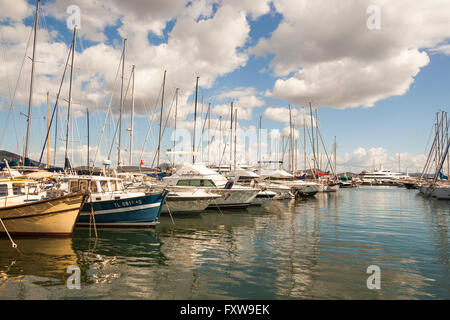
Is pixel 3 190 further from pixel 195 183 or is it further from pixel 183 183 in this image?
pixel 195 183

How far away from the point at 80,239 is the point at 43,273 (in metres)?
5.45

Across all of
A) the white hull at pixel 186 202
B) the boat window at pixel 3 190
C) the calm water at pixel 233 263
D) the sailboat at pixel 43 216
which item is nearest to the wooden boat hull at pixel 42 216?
the sailboat at pixel 43 216

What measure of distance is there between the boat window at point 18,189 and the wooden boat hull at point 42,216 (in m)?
2.48

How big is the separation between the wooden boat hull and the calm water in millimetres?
621

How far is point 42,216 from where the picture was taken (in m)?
14.3

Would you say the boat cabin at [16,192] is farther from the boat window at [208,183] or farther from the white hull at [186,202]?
the boat window at [208,183]

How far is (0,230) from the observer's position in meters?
14.6

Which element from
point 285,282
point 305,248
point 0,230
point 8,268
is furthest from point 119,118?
point 285,282

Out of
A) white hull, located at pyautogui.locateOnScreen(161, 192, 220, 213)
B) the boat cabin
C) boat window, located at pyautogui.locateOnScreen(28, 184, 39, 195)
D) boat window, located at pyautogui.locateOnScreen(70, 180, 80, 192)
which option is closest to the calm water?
the boat cabin

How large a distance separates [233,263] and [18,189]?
45.3ft

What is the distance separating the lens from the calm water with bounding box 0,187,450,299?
26.6ft

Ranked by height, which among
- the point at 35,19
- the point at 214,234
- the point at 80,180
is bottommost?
the point at 214,234

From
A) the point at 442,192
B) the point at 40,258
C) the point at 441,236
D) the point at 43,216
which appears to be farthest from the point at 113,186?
the point at 442,192
